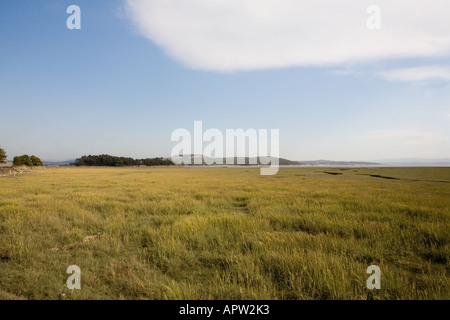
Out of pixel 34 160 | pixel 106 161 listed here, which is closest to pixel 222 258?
pixel 34 160

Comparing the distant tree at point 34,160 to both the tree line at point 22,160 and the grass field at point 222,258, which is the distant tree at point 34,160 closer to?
the tree line at point 22,160

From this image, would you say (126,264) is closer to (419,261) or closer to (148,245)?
(148,245)

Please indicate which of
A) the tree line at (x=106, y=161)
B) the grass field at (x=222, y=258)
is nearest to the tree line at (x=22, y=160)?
the tree line at (x=106, y=161)

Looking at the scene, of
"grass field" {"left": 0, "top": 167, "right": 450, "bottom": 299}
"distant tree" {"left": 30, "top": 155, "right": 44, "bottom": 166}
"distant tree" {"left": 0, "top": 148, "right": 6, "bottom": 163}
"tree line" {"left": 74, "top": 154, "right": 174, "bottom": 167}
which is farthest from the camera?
"tree line" {"left": 74, "top": 154, "right": 174, "bottom": 167}

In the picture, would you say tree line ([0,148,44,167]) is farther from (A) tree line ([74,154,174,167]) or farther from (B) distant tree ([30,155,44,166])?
(A) tree line ([74,154,174,167])

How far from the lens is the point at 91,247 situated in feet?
19.6

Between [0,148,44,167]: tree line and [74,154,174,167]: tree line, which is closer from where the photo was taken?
[0,148,44,167]: tree line

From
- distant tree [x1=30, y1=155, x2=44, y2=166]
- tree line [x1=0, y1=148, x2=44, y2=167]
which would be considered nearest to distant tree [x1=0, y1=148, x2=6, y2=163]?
tree line [x1=0, y1=148, x2=44, y2=167]

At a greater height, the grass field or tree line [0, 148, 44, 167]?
tree line [0, 148, 44, 167]

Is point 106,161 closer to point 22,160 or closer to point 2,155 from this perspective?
point 22,160

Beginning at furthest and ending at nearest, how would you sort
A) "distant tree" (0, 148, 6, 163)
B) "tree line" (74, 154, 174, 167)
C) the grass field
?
"tree line" (74, 154, 174, 167), "distant tree" (0, 148, 6, 163), the grass field
